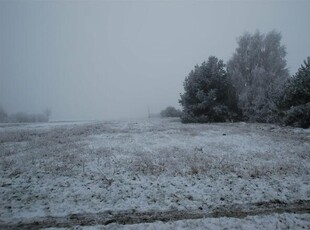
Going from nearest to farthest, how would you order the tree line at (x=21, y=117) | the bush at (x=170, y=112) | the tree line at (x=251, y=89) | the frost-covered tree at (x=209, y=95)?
the tree line at (x=251, y=89) → the frost-covered tree at (x=209, y=95) → the bush at (x=170, y=112) → the tree line at (x=21, y=117)

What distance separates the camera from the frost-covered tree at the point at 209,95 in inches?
1041

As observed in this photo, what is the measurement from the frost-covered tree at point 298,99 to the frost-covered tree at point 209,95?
24.2ft

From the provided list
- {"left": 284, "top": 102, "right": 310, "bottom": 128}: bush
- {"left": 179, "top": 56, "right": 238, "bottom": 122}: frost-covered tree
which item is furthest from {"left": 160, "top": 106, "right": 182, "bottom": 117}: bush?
{"left": 284, "top": 102, "right": 310, "bottom": 128}: bush

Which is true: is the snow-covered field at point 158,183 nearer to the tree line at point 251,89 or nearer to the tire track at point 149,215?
the tire track at point 149,215

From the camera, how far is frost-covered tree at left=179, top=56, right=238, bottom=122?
1041 inches

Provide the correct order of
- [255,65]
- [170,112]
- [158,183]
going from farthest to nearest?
1. [170,112]
2. [255,65]
3. [158,183]

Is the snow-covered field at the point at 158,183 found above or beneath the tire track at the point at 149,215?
above

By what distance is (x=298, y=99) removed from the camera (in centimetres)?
1991

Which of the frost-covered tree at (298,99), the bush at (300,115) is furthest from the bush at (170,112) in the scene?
the bush at (300,115)

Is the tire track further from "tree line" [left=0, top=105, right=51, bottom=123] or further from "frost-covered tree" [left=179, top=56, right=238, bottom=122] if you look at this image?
"tree line" [left=0, top=105, right=51, bottom=123]

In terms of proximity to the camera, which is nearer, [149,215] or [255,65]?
[149,215]

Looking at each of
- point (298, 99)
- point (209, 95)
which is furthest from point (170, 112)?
point (298, 99)

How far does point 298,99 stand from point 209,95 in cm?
932

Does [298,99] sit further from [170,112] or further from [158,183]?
[170,112]
